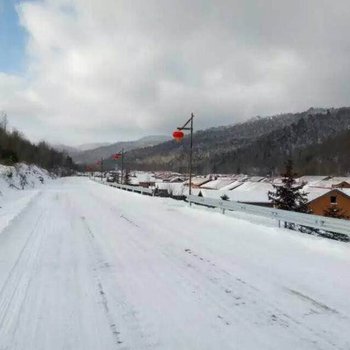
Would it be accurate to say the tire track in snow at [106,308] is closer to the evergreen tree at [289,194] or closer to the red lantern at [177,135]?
the red lantern at [177,135]

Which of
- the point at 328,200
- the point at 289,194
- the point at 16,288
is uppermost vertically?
the point at 289,194

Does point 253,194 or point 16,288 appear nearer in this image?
point 16,288

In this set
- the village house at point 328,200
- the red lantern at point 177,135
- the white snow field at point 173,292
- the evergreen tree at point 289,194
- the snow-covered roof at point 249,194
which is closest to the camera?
the white snow field at point 173,292

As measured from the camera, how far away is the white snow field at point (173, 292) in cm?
509

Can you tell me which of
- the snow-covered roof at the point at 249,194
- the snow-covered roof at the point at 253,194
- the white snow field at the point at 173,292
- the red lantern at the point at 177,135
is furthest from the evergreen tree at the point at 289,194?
the white snow field at the point at 173,292

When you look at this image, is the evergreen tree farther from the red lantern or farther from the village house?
the village house

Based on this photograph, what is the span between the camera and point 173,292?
6.95 m

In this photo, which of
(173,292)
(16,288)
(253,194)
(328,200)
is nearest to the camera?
(173,292)

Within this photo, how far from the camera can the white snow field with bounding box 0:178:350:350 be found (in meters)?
5.09

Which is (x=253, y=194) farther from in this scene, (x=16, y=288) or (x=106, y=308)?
(x=106, y=308)

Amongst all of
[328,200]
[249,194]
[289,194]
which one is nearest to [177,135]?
[289,194]

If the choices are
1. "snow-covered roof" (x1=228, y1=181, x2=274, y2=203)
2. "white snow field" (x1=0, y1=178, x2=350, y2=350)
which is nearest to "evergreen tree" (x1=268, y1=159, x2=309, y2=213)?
"snow-covered roof" (x1=228, y1=181, x2=274, y2=203)

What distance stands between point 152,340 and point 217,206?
54.3 feet

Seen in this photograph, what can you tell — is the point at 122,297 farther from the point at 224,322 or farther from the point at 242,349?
the point at 242,349
